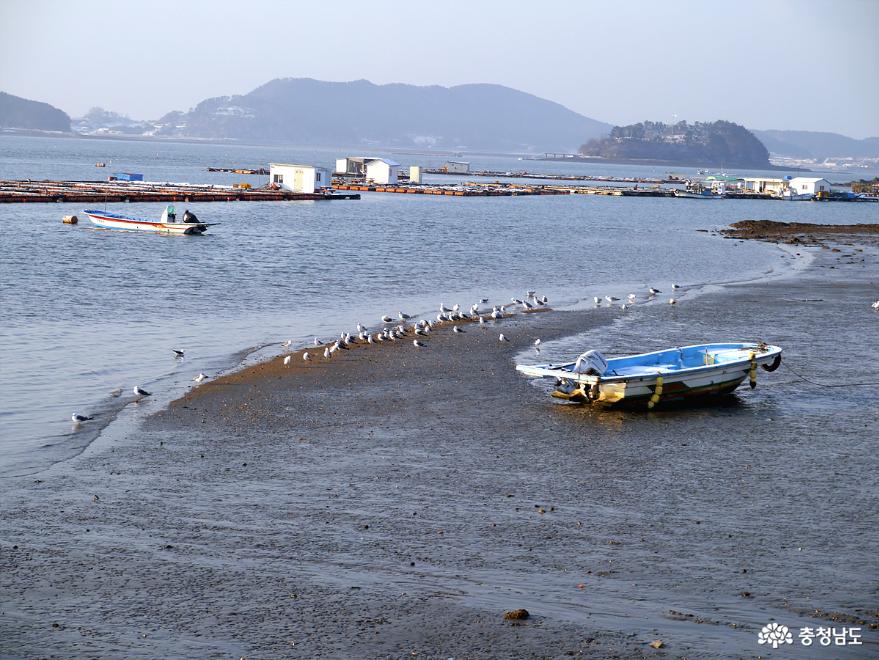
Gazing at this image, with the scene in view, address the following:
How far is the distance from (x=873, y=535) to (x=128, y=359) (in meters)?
15.9

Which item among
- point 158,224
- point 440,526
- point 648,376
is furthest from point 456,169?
point 440,526

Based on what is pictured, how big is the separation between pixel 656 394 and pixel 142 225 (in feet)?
134

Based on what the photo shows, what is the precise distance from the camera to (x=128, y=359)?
74.7 feet

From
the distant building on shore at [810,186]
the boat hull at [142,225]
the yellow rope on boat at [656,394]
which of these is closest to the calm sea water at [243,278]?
the boat hull at [142,225]

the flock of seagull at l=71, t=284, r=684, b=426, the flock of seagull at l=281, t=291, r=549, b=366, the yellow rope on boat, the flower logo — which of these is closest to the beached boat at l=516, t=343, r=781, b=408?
the yellow rope on boat

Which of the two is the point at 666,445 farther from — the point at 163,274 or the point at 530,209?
the point at 530,209

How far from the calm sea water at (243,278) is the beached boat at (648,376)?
7668mm

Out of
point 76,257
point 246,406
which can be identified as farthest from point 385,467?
point 76,257

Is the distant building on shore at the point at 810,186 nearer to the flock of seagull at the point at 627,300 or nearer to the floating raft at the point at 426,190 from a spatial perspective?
the floating raft at the point at 426,190

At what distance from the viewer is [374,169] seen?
394 feet

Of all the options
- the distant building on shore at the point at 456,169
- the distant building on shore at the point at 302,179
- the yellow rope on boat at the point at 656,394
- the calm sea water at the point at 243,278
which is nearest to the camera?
the yellow rope on boat at the point at 656,394

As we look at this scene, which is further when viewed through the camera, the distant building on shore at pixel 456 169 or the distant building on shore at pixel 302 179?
the distant building on shore at pixel 456 169

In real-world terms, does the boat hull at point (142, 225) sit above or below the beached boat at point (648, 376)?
above

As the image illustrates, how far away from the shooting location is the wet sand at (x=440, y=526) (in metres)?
10.1
